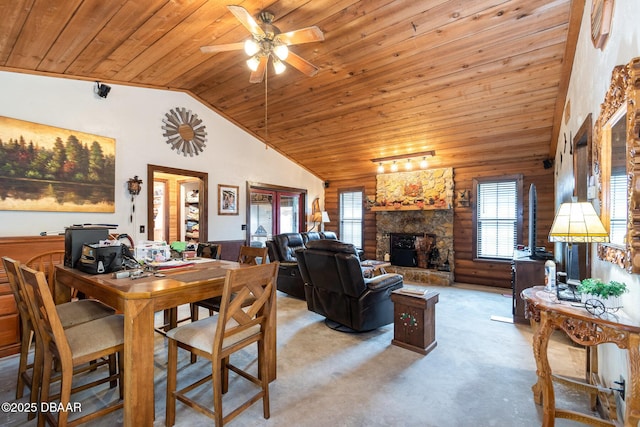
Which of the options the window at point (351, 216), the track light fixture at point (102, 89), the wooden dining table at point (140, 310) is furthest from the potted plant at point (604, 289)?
the window at point (351, 216)

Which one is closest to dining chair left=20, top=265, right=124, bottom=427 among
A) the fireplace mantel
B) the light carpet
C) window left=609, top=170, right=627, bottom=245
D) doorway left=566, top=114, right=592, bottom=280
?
the light carpet

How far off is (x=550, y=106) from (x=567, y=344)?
2.95 meters

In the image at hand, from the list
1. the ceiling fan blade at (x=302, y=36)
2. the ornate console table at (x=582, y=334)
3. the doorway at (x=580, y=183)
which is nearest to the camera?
the ornate console table at (x=582, y=334)

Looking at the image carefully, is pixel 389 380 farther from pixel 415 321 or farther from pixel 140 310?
pixel 140 310

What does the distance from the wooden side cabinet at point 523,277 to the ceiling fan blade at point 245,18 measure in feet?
12.4

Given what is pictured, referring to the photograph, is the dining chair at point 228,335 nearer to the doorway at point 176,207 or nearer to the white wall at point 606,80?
the white wall at point 606,80

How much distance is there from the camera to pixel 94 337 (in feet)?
5.79

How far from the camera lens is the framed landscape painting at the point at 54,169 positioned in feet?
11.4

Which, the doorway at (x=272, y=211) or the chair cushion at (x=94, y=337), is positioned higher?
the doorway at (x=272, y=211)

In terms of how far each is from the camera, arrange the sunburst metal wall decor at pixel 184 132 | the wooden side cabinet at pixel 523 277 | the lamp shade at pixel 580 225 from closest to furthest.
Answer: the lamp shade at pixel 580 225 < the wooden side cabinet at pixel 523 277 < the sunburst metal wall decor at pixel 184 132

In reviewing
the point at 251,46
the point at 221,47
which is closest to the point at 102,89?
the point at 221,47

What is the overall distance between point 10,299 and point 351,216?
619cm

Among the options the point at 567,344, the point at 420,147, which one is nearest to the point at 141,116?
the point at 420,147

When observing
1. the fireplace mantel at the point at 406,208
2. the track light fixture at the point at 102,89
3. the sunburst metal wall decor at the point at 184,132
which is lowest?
the fireplace mantel at the point at 406,208
